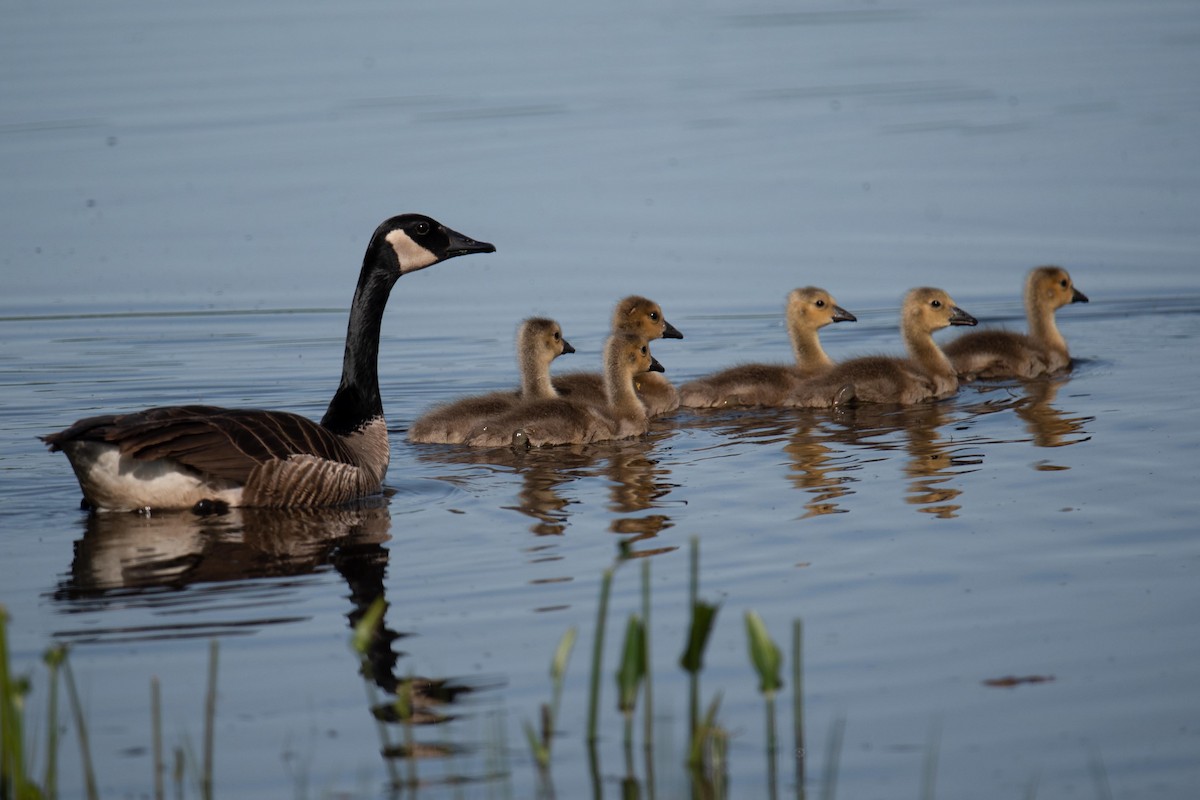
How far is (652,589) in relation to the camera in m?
7.94

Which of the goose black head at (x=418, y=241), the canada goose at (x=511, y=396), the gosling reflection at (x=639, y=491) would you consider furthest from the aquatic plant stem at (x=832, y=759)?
the canada goose at (x=511, y=396)

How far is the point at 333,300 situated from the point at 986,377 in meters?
6.33

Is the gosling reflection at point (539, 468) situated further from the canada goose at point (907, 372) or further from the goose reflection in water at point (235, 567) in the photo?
the canada goose at point (907, 372)

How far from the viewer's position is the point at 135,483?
9.49m

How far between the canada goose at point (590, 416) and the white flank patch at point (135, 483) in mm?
2411

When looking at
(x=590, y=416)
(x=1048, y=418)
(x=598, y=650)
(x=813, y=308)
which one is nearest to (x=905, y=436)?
(x=1048, y=418)

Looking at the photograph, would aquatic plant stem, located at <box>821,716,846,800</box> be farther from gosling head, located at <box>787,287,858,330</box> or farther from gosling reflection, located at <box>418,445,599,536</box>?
gosling head, located at <box>787,287,858,330</box>

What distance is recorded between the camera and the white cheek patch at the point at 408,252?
11055 millimetres

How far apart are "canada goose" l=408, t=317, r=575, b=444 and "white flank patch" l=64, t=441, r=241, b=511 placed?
2.36 meters

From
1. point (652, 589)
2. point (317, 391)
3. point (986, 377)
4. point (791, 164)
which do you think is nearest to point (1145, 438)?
point (986, 377)

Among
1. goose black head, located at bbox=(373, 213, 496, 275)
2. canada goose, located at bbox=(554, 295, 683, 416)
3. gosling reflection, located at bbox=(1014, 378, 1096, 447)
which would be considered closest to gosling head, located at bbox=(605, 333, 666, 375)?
canada goose, located at bbox=(554, 295, 683, 416)

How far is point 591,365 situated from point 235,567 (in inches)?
268

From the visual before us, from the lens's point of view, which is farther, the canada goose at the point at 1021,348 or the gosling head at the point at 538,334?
the canada goose at the point at 1021,348

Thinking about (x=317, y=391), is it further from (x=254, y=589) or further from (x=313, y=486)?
(x=254, y=589)
